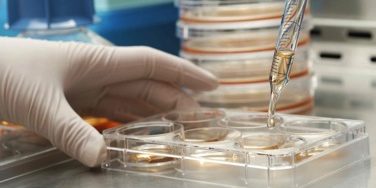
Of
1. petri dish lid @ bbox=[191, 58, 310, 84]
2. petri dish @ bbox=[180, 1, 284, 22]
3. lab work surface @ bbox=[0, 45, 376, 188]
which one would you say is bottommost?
lab work surface @ bbox=[0, 45, 376, 188]

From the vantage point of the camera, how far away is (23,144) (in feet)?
4.50

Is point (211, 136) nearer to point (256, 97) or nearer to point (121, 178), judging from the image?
point (121, 178)

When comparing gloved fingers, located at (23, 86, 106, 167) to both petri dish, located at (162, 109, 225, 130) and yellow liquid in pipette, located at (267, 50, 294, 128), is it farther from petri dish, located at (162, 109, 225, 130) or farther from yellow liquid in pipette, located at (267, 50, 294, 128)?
yellow liquid in pipette, located at (267, 50, 294, 128)

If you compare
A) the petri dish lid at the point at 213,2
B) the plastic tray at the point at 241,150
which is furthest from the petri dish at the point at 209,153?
the petri dish lid at the point at 213,2

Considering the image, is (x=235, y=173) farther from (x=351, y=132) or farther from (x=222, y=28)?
(x=222, y=28)

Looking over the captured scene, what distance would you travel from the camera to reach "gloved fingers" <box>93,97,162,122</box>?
1486 mm

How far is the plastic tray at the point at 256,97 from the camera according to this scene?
1.61 metres

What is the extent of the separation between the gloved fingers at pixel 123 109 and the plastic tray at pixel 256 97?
6.8 inches

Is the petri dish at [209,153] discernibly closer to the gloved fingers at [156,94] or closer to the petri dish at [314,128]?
the petri dish at [314,128]

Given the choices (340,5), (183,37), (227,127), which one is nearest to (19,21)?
(183,37)

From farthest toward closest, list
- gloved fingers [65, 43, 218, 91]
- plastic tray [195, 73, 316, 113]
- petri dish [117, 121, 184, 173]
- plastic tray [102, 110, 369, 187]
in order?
plastic tray [195, 73, 316, 113] → gloved fingers [65, 43, 218, 91] → petri dish [117, 121, 184, 173] → plastic tray [102, 110, 369, 187]

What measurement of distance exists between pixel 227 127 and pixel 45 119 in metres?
0.31

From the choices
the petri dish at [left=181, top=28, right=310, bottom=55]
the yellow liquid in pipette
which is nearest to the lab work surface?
the yellow liquid in pipette

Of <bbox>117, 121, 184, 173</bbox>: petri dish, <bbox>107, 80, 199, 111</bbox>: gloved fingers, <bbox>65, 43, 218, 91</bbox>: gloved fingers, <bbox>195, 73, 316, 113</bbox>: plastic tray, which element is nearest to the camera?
<bbox>117, 121, 184, 173</bbox>: petri dish
